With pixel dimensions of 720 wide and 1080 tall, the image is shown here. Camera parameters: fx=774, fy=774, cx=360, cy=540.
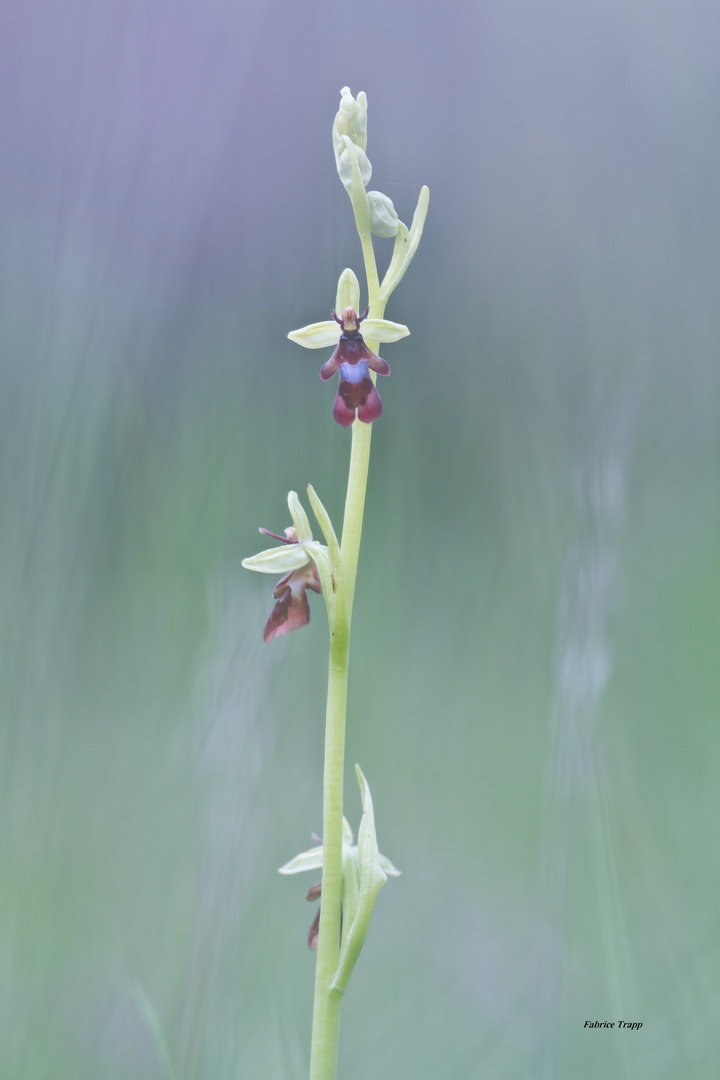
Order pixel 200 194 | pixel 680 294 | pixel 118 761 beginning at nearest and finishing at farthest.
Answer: pixel 118 761
pixel 200 194
pixel 680 294

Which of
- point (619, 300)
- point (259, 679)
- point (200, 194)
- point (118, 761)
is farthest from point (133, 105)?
point (619, 300)

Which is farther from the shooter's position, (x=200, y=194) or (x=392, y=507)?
(x=200, y=194)

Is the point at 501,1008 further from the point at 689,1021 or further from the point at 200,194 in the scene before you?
the point at 200,194

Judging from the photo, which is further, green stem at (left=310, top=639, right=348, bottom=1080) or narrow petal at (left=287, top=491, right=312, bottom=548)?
narrow petal at (left=287, top=491, right=312, bottom=548)

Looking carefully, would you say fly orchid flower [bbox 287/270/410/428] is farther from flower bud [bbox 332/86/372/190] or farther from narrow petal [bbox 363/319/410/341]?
flower bud [bbox 332/86/372/190]

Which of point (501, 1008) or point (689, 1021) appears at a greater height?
point (689, 1021)

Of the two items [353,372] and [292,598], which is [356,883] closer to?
[292,598]

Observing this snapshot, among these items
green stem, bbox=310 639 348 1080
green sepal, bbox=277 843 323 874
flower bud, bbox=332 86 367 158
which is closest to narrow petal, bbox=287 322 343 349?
flower bud, bbox=332 86 367 158

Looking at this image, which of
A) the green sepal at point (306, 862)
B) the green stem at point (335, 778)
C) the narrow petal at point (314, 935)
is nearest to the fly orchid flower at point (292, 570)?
the green stem at point (335, 778)
